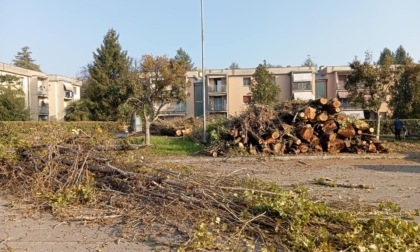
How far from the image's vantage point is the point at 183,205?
4.70 meters

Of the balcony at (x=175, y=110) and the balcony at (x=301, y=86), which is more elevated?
the balcony at (x=301, y=86)

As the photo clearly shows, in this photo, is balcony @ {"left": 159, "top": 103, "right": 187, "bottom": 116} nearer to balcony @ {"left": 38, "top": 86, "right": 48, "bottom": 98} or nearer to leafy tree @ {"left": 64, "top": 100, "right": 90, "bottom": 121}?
leafy tree @ {"left": 64, "top": 100, "right": 90, "bottom": 121}

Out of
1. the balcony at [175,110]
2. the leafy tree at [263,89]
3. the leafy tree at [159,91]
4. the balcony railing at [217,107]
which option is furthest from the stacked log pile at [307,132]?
the balcony railing at [217,107]

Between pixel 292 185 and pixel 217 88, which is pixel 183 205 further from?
pixel 217 88

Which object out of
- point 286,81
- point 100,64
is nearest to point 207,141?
point 100,64

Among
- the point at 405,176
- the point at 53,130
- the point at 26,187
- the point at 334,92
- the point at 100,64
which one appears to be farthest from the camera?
the point at 334,92

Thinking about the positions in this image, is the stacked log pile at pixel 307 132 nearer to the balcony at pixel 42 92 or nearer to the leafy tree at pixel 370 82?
the leafy tree at pixel 370 82

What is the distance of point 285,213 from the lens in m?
4.05

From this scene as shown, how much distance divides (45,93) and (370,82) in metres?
46.6

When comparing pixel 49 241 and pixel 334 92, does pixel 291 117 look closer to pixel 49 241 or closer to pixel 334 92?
pixel 49 241

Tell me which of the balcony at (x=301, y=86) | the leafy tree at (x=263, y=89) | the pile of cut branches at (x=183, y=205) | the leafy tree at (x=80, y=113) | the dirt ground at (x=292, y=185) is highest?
the balcony at (x=301, y=86)

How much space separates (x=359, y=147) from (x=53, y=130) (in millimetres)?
12926

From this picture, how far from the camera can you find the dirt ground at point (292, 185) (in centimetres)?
398

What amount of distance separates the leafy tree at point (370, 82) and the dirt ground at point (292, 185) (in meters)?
4.93
